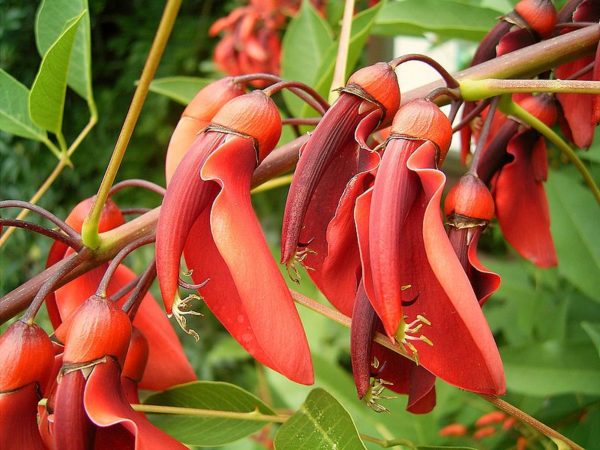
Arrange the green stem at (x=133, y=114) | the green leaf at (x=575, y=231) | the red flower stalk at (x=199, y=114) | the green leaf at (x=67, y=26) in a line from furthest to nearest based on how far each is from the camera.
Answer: the green leaf at (x=575, y=231) → the green leaf at (x=67, y=26) → the red flower stalk at (x=199, y=114) → the green stem at (x=133, y=114)

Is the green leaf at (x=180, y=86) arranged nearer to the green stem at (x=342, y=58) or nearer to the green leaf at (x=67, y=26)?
the green leaf at (x=67, y=26)

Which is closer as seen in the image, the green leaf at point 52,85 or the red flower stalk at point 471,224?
the red flower stalk at point 471,224

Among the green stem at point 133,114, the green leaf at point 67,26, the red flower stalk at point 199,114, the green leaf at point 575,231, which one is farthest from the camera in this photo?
the green leaf at point 575,231

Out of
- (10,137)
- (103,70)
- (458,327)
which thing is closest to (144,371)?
(458,327)

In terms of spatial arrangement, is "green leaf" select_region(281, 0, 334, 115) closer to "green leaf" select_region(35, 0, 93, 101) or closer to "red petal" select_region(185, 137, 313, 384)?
"green leaf" select_region(35, 0, 93, 101)

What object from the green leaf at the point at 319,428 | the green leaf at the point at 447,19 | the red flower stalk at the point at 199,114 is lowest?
the green leaf at the point at 319,428

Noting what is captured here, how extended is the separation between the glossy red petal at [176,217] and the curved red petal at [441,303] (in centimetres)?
9

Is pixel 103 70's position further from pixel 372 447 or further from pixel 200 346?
pixel 372 447

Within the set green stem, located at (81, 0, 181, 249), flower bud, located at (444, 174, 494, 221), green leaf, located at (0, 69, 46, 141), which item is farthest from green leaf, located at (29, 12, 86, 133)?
flower bud, located at (444, 174, 494, 221)

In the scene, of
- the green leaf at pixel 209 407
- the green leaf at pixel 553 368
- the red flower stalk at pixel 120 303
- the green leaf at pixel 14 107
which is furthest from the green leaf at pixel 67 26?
the green leaf at pixel 553 368

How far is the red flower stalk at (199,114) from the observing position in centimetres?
41

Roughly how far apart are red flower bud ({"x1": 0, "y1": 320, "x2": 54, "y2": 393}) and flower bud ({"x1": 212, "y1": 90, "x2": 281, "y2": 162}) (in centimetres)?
13

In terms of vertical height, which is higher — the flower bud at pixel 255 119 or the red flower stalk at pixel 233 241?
the flower bud at pixel 255 119

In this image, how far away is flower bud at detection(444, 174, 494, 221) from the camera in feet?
1.28
